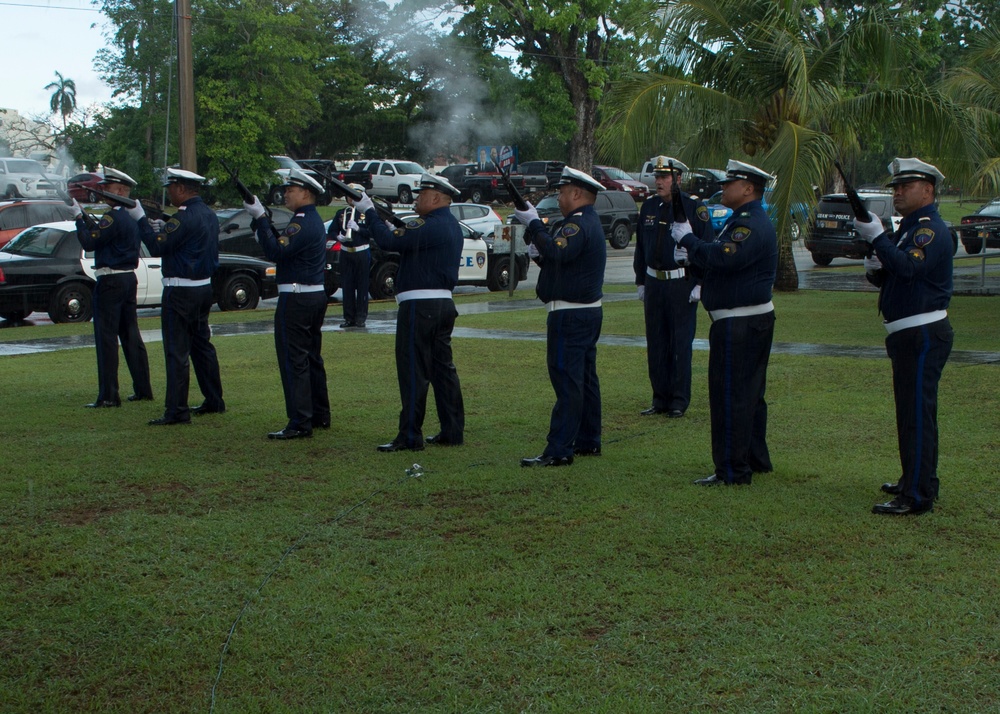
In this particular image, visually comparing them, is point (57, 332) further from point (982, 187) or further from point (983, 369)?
point (982, 187)

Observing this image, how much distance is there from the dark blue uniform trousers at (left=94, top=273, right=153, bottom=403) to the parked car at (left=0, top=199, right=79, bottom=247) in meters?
14.3

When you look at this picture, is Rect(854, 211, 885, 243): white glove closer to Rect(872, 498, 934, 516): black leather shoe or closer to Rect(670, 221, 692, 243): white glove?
Rect(670, 221, 692, 243): white glove

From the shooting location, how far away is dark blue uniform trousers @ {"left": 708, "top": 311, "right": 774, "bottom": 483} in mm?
6605

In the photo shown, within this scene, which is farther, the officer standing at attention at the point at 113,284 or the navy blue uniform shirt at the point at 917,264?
the officer standing at attention at the point at 113,284

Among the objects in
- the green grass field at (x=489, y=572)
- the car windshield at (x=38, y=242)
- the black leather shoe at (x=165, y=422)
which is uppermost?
the car windshield at (x=38, y=242)

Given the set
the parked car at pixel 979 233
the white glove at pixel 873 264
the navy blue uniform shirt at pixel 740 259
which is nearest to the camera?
the white glove at pixel 873 264

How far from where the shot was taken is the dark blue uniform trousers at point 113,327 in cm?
958

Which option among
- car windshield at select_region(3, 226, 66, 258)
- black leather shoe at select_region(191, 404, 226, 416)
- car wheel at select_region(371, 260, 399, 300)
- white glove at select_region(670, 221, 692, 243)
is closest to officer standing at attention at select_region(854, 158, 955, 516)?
white glove at select_region(670, 221, 692, 243)

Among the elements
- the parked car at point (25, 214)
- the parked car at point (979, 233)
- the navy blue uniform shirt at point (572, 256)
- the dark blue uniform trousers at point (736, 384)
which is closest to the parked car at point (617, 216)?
the parked car at point (979, 233)

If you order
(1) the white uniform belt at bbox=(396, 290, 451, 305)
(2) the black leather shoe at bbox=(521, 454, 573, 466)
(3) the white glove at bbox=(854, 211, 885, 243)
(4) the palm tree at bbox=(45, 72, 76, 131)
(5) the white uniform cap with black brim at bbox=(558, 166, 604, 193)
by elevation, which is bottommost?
(2) the black leather shoe at bbox=(521, 454, 573, 466)

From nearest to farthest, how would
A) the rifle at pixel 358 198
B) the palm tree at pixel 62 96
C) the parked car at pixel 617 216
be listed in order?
the rifle at pixel 358 198, the parked car at pixel 617 216, the palm tree at pixel 62 96

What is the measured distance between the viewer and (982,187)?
56.0 ft

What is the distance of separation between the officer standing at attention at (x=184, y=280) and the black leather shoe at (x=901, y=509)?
528 cm

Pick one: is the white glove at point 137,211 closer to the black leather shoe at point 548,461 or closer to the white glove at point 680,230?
the black leather shoe at point 548,461
